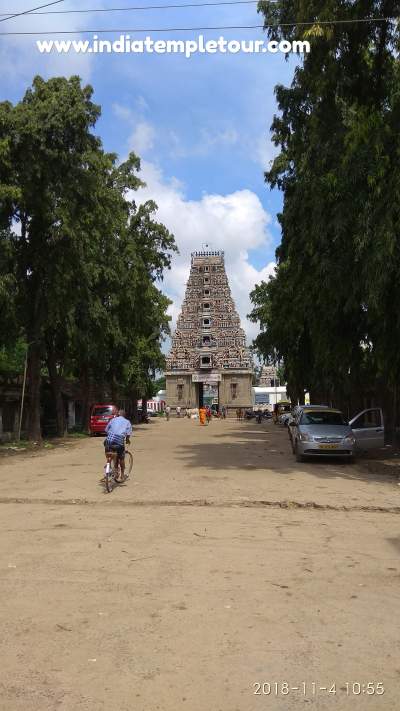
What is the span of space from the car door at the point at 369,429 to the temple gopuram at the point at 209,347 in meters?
72.5

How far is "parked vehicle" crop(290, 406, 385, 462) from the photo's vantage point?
1789 centimetres

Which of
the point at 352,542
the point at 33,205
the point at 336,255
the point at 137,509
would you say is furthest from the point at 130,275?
the point at 352,542

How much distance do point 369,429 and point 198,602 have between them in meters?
15.8

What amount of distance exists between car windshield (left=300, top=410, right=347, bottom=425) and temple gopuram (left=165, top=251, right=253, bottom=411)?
73.0 m

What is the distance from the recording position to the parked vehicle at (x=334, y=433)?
17891 millimetres

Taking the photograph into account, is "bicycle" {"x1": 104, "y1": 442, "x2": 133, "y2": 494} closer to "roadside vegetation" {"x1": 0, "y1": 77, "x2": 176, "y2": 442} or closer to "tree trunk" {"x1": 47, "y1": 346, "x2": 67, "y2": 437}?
"roadside vegetation" {"x1": 0, "y1": 77, "x2": 176, "y2": 442}

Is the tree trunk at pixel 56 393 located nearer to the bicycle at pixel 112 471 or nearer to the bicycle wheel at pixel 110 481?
the bicycle at pixel 112 471

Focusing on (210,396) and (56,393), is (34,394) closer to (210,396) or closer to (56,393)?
(56,393)

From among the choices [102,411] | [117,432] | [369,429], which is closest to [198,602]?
[117,432]

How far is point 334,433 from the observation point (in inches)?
714

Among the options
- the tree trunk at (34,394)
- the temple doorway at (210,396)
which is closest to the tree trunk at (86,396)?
the tree trunk at (34,394)

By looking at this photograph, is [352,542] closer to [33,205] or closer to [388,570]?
[388,570]

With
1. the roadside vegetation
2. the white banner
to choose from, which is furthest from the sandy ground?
the white banner

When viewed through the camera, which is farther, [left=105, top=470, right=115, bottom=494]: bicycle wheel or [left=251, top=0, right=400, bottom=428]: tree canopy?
[left=251, top=0, right=400, bottom=428]: tree canopy
